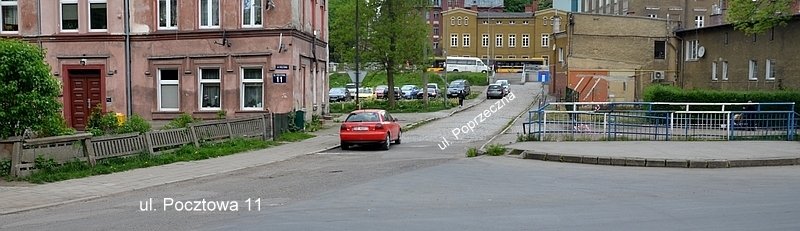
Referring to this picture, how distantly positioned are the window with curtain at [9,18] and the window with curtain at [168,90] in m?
6.17

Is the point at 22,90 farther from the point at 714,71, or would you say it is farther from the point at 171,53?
the point at 714,71

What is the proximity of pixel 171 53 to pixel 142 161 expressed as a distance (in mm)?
11356

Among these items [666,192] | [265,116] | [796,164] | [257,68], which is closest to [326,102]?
[257,68]

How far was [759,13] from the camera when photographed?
34.7m

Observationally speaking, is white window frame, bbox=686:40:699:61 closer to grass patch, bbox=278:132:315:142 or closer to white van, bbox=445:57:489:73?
grass patch, bbox=278:132:315:142

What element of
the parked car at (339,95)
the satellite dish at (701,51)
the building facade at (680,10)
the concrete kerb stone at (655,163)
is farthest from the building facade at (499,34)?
the concrete kerb stone at (655,163)

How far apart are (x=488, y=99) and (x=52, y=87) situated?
48.6m

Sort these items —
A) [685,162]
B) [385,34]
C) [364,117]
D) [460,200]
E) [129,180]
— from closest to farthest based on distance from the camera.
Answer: [460,200]
[129,180]
[685,162]
[364,117]
[385,34]

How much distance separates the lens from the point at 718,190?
1348 cm

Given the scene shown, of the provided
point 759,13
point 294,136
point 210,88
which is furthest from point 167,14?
point 759,13

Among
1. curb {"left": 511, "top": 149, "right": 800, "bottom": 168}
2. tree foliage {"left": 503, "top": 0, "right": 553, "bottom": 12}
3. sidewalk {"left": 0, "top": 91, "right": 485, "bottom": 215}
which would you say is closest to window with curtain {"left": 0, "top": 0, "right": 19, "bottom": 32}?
sidewalk {"left": 0, "top": 91, "right": 485, "bottom": 215}

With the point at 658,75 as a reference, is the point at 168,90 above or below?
below

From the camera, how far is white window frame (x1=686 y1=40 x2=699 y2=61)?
1980 inches

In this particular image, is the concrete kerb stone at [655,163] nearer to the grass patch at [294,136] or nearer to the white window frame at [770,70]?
the grass patch at [294,136]
